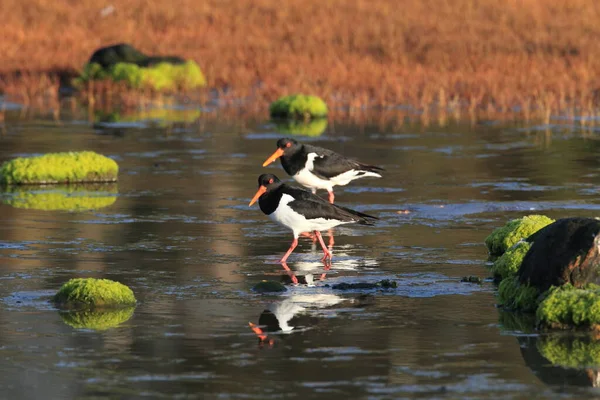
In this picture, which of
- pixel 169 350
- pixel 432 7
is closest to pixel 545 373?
pixel 169 350

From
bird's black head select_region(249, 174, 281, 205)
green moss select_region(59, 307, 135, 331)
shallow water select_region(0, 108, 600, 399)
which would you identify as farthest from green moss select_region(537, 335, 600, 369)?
bird's black head select_region(249, 174, 281, 205)

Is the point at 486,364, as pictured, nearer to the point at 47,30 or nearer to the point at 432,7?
the point at 47,30

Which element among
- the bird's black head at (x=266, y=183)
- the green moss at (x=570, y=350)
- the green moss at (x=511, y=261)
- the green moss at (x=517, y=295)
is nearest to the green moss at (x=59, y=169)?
the bird's black head at (x=266, y=183)

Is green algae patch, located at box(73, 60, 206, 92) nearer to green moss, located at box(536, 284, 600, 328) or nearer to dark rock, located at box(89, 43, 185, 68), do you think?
dark rock, located at box(89, 43, 185, 68)

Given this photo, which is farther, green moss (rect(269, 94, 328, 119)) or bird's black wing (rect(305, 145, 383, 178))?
green moss (rect(269, 94, 328, 119))

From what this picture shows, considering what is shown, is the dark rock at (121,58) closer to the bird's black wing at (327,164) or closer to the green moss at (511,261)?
the bird's black wing at (327,164)

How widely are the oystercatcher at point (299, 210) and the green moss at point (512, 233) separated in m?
1.50

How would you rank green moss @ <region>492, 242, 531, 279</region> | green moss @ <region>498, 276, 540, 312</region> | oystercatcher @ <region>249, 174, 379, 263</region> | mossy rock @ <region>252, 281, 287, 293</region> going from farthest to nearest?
oystercatcher @ <region>249, 174, 379, 263</region> < green moss @ <region>492, 242, 531, 279</region> < mossy rock @ <region>252, 281, 287, 293</region> < green moss @ <region>498, 276, 540, 312</region>

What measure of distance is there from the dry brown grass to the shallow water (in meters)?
9.52

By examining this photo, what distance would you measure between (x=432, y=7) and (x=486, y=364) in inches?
1603

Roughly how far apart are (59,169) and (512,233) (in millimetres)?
8663

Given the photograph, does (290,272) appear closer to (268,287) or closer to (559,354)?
(268,287)

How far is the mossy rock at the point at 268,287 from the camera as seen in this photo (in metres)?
12.7

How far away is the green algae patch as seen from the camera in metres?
36.8
